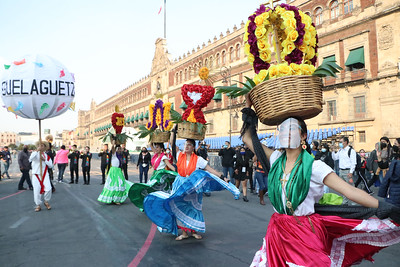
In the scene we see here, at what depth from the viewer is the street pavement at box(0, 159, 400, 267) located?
14.4 ft

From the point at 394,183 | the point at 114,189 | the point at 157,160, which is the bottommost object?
the point at 114,189

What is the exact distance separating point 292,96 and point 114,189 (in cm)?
783

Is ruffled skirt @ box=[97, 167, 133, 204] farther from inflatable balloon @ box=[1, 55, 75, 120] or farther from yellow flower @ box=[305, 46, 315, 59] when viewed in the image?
yellow flower @ box=[305, 46, 315, 59]

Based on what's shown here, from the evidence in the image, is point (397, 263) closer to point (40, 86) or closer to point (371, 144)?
point (40, 86)

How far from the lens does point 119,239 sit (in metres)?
5.46

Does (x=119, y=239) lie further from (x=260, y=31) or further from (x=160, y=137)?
(x=260, y=31)

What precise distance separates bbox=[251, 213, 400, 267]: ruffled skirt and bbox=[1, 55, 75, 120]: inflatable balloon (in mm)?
7741

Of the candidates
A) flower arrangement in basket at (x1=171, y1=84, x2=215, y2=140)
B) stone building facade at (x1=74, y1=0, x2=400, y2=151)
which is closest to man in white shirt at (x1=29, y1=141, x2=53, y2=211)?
flower arrangement in basket at (x1=171, y1=84, x2=215, y2=140)

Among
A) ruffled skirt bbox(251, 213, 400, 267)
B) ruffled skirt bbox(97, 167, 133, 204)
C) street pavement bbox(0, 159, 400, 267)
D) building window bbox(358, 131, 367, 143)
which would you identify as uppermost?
building window bbox(358, 131, 367, 143)

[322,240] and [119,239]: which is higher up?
[322,240]

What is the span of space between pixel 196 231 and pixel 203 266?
4.53ft

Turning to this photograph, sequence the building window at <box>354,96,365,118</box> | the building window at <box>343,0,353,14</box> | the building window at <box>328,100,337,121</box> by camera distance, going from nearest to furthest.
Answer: the building window at <box>354,96,365,118</box> → the building window at <box>343,0,353,14</box> → the building window at <box>328,100,337,121</box>

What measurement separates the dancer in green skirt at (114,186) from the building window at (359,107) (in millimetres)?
21800

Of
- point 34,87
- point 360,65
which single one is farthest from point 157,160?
point 360,65
